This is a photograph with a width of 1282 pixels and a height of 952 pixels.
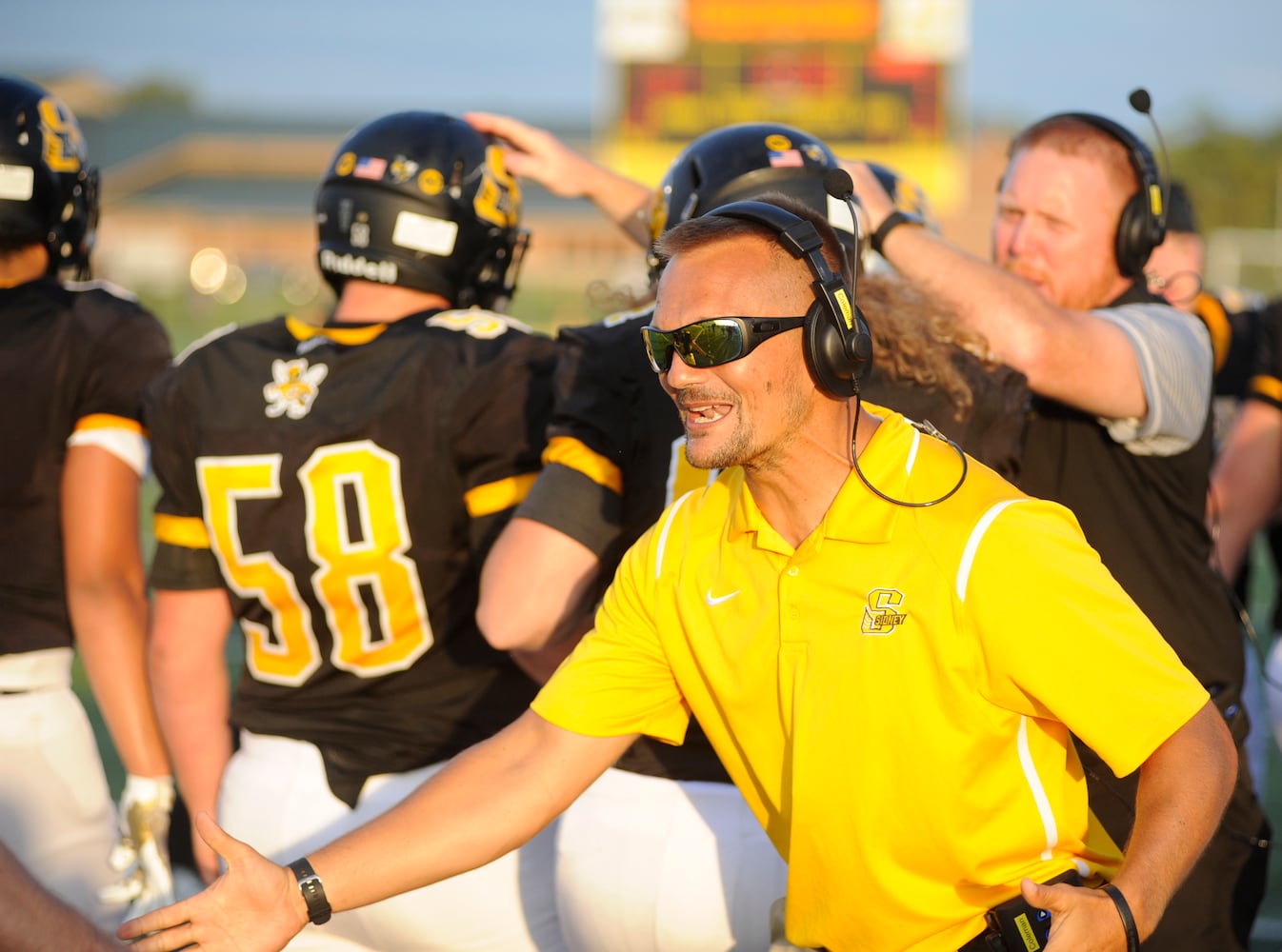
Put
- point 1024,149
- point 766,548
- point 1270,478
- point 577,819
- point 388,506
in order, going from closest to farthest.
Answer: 1. point 766,548
2. point 577,819
3. point 388,506
4. point 1024,149
5. point 1270,478

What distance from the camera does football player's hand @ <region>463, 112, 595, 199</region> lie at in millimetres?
3889

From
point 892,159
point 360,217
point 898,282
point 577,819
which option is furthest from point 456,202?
point 892,159

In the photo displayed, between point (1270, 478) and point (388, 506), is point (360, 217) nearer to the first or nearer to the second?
point (388, 506)

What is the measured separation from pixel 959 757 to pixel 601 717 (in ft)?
2.12

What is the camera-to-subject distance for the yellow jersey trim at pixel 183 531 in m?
3.47

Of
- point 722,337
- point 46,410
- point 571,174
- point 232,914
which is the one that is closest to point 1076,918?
point 722,337

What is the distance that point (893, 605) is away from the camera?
2.15 m

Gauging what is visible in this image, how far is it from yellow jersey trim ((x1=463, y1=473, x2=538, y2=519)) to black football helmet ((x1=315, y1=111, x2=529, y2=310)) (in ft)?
2.24

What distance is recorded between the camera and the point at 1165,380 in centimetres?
318

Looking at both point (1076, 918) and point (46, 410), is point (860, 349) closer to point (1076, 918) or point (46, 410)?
point (1076, 918)

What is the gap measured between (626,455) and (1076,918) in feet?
4.52

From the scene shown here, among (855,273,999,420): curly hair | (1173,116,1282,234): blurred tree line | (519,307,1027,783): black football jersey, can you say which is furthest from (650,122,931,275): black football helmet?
(1173,116,1282,234): blurred tree line

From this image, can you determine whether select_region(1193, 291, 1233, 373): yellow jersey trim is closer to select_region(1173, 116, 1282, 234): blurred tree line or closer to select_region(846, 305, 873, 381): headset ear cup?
select_region(846, 305, 873, 381): headset ear cup

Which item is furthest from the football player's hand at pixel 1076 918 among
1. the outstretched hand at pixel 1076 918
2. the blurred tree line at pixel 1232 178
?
the blurred tree line at pixel 1232 178
